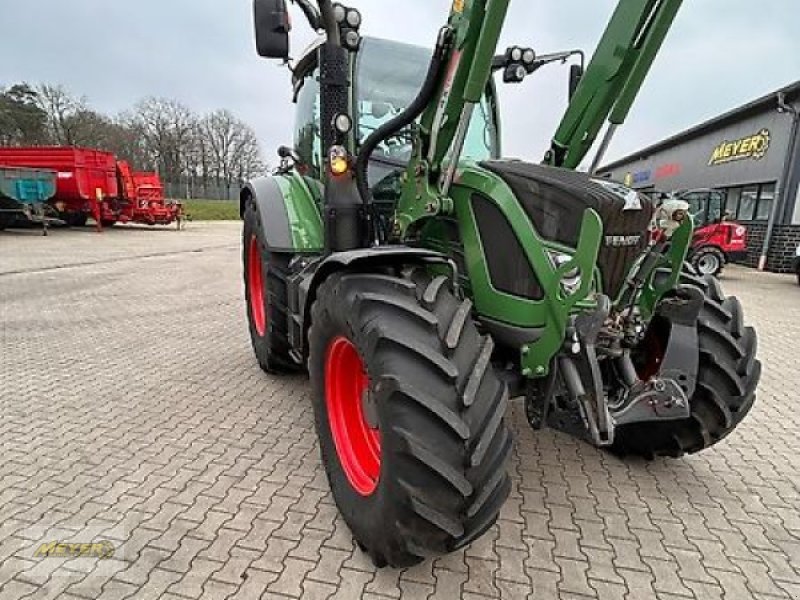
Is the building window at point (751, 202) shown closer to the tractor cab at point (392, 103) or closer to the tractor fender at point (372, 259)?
the tractor cab at point (392, 103)

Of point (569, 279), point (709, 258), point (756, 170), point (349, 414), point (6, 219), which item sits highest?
point (756, 170)

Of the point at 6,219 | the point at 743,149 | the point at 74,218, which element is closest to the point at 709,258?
the point at 743,149

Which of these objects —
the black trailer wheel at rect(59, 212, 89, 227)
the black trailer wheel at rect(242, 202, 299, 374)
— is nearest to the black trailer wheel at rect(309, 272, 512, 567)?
the black trailer wheel at rect(242, 202, 299, 374)

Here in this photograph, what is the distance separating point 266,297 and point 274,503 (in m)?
1.65

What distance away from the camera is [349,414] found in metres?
2.55

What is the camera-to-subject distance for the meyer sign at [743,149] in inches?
589

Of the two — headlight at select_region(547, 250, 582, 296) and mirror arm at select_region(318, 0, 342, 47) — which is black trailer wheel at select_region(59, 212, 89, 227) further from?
headlight at select_region(547, 250, 582, 296)

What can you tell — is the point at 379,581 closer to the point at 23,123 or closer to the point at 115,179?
the point at 115,179

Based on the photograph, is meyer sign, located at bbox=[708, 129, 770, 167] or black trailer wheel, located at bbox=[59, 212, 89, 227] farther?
black trailer wheel, located at bbox=[59, 212, 89, 227]

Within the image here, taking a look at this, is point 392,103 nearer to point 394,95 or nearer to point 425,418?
point 394,95

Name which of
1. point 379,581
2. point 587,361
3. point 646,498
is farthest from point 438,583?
point 646,498

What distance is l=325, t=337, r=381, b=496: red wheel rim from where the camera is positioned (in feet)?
7.96

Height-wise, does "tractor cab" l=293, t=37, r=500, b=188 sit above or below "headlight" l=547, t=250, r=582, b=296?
above

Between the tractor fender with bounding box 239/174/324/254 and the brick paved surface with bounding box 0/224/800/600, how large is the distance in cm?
114
